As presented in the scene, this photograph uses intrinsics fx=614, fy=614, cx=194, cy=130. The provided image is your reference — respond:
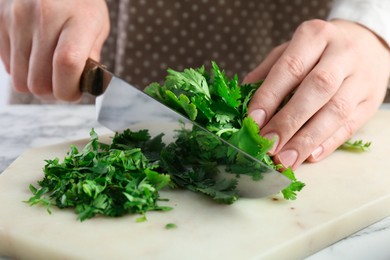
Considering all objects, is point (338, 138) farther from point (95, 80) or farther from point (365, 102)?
point (95, 80)

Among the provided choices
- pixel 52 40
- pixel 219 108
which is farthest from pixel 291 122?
pixel 52 40

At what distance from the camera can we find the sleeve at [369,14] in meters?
1.77

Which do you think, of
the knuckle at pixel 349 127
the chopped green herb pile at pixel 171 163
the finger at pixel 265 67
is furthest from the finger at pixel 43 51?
the knuckle at pixel 349 127

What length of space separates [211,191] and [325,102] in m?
0.41

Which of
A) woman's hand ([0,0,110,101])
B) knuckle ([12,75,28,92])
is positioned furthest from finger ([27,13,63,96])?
knuckle ([12,75,28,92])

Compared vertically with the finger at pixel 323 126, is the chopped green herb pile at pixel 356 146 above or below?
below

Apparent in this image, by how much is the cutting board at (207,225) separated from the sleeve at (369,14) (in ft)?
1.77

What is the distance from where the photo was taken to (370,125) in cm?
174

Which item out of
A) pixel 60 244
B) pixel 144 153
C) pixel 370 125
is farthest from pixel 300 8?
pixel 60 244

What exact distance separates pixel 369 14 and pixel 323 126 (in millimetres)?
502

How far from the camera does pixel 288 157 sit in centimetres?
139

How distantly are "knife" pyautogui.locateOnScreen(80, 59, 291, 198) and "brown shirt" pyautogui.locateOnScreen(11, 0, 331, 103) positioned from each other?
0.69 meters

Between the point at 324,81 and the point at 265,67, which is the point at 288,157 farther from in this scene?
the point at 265,67

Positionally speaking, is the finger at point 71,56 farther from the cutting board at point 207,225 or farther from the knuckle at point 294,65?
the knuckle at point 294,65
